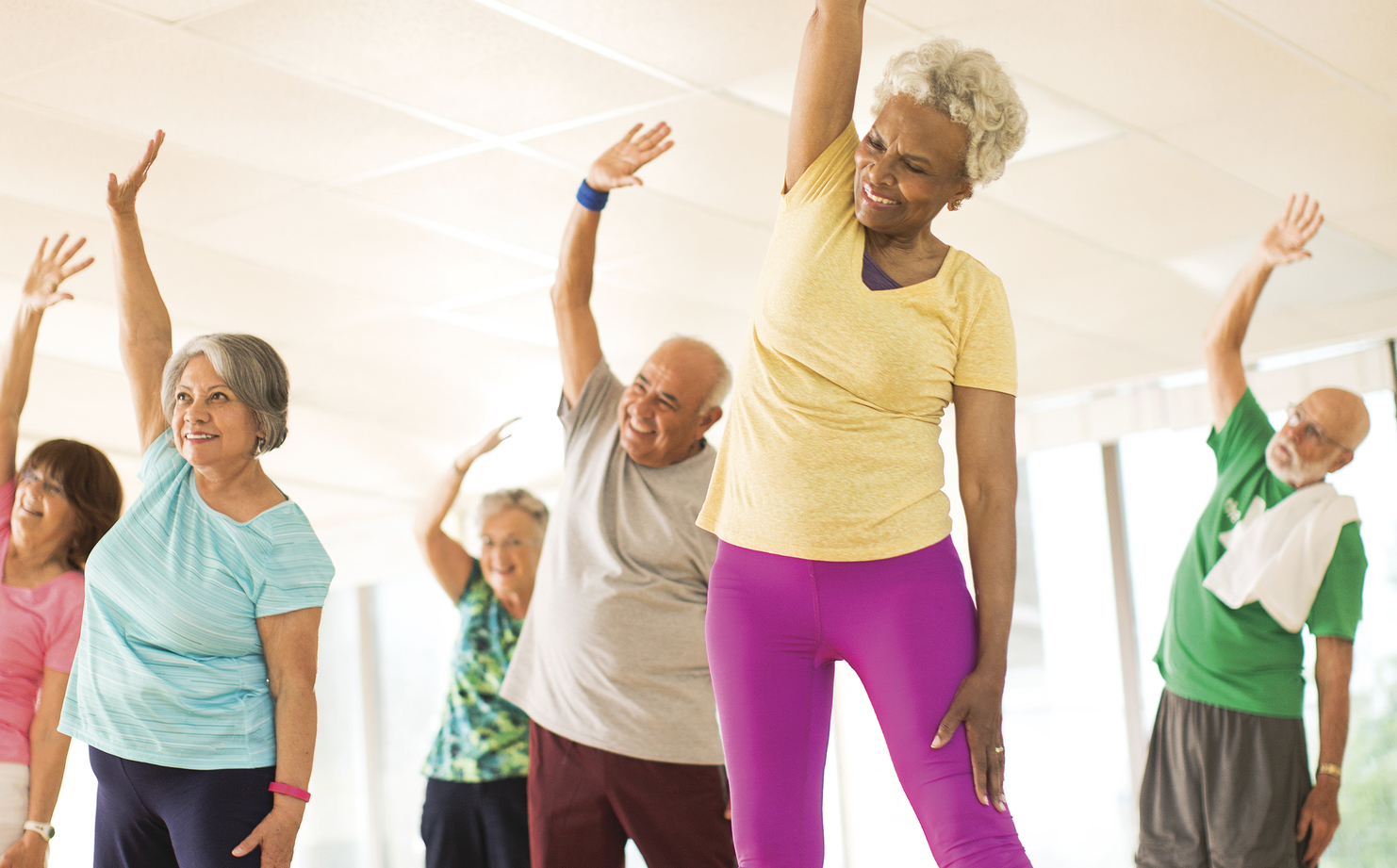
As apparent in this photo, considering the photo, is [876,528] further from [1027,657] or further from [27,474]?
[1027,657]

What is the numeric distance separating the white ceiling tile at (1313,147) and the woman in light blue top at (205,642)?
2942mm

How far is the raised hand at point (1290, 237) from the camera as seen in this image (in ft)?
11.4

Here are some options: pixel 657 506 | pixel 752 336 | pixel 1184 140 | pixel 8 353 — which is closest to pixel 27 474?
pixel 8 353

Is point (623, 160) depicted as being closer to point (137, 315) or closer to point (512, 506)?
point (137, 315)

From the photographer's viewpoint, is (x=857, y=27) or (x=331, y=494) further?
(x=331, y=494)

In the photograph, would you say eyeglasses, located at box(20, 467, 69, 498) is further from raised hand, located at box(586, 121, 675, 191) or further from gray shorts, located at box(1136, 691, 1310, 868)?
gray shorts, located at box(1136, 691, 1310, 868)

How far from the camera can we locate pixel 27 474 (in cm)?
289

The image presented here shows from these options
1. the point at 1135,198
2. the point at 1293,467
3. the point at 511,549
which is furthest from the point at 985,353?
the point at 1135,198

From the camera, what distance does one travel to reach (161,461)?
240 centimetres

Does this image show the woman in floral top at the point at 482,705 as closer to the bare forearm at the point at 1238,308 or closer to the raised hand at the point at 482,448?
the raised hand at the point at 482,448

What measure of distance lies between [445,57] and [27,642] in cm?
171

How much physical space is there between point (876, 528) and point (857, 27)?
0.68 m

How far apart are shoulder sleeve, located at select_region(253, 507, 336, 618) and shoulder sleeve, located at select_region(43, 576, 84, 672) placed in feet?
2.51

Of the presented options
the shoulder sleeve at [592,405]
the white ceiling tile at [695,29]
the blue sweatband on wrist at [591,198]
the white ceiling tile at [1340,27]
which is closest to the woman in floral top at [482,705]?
the shoulder sleeve at [592,405]
